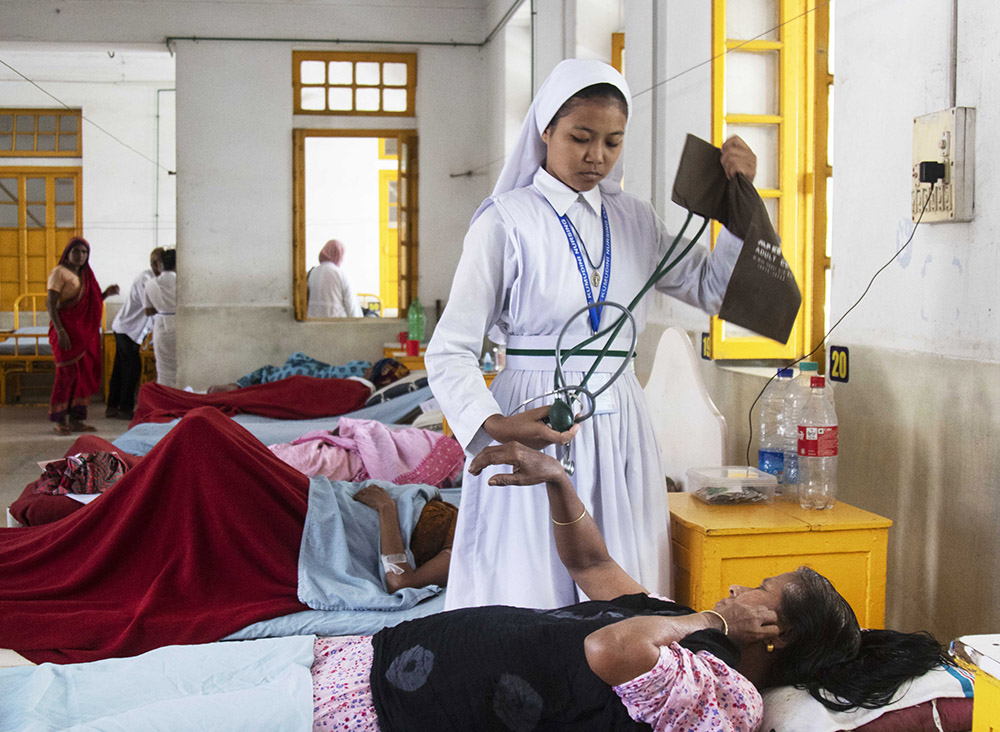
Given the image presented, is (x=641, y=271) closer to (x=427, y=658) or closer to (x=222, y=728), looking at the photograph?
(x=427, y=658)

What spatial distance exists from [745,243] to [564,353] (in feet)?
→ 1.25

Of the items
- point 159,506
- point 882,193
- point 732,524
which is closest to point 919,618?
point 732,524

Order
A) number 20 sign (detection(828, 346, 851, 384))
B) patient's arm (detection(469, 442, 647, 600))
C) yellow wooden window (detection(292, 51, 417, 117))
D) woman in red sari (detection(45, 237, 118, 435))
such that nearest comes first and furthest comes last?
patient's arm (detection(469, 442, 647, 600))
number 20 sign (detection(828, 346, 851, 384))
woman in red sari (detection(45, 237, 118, 435))
yellow wooden window (detection(292, 51, 417, 117))

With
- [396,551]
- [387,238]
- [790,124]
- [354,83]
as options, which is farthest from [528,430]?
[387,238]

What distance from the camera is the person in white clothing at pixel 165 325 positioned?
26.2 ft

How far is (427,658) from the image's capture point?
1.67 m

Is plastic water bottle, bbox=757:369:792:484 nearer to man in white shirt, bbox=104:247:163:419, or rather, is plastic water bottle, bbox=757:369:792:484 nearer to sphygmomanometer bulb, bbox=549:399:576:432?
sphygmomanometer bulb, bbox=549:399:576:432

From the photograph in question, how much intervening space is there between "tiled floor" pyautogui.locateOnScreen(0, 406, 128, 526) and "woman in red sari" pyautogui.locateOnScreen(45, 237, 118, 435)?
231 mm

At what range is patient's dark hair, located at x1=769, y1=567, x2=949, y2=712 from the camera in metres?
1.56

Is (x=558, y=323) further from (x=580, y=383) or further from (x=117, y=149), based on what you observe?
(x=117, y=149)

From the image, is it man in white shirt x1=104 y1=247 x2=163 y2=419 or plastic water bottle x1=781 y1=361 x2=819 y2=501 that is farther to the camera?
man in white shirt x1=104 y1=247 x2=163 y2=419

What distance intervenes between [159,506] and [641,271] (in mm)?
1761

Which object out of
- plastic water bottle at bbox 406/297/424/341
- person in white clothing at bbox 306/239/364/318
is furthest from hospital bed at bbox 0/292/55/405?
plastic water bottle at bbox 406/297/424/341

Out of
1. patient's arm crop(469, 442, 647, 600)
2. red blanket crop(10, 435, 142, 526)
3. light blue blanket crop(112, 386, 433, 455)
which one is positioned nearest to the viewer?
patient's arm crop(469, 442, 647, 600)
